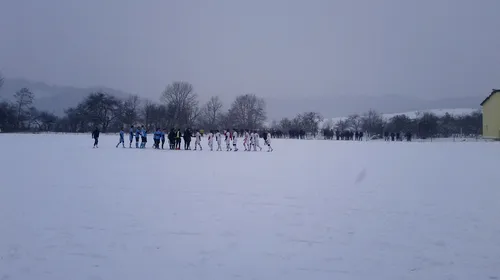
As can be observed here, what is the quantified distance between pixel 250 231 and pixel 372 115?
112 meters

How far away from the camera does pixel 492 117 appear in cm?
5712

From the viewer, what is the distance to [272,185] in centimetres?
1107

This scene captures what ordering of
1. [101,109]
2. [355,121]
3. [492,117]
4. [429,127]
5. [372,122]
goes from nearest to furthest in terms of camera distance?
1. [492,117]
2. [429,127]
3. [101,109]
4. [372,122]
5. [355,121]

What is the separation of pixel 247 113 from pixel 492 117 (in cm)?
6030

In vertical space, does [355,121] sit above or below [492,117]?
above

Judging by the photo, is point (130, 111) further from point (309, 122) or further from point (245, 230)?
point (245, 230)

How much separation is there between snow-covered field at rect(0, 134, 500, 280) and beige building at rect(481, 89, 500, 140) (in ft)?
175

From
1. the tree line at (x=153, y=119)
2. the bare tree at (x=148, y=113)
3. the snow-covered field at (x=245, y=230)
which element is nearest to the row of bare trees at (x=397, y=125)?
the tree line at (x=153, y=119)

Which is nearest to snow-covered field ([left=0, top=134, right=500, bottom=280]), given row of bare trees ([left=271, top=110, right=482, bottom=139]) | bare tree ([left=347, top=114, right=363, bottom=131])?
row of bare trees ([left=271, top=110, right=482, bottom=139])

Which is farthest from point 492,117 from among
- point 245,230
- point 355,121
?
point 245,230

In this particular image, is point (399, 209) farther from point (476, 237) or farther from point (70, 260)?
point (70, 260)

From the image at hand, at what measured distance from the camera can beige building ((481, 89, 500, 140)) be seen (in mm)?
55594

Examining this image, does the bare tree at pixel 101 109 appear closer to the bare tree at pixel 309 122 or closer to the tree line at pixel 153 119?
the tree line at pixel 153 119

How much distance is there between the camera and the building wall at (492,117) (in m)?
55.5
